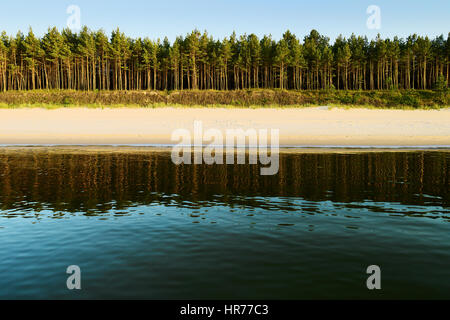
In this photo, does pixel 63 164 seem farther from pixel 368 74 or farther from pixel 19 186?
pixel 368 74

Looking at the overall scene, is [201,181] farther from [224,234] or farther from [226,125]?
[226,125]

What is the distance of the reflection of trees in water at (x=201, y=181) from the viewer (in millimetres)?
13477

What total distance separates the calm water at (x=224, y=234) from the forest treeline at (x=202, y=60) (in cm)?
7139

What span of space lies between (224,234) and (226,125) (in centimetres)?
3299

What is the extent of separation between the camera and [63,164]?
22.0m

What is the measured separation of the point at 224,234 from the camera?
9.48 meters

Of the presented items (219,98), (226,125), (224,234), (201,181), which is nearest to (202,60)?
(219,98)

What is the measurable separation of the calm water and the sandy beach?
61.8 feet

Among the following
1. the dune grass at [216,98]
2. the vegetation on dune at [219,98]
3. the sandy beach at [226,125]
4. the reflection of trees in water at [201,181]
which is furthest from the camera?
the vegetation on dune at [219,98]

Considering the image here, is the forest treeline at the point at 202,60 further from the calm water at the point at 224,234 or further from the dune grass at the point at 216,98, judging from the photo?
the calm water at the point at 224,234

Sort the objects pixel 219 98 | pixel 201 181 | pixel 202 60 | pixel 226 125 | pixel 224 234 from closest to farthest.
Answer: pixel 224 234, pixel 201 181, pixel 226 125, pixel 219 98, pixel 202 60

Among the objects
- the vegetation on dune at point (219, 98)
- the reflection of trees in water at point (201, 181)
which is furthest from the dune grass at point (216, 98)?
the reflection of trees in water at point (201, 181)
